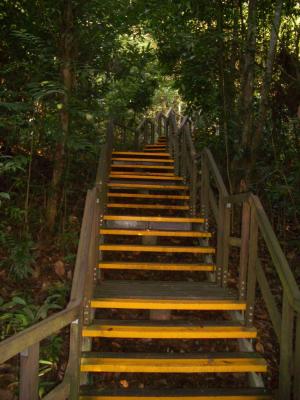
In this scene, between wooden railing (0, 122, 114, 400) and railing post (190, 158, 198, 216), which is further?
railing post (190, 158, 198, 216)

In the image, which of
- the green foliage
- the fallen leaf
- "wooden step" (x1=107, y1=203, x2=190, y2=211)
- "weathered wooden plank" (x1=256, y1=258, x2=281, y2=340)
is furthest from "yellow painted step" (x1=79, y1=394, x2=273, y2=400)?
"wooden step" (x1=107, y1=203, x2=190, y2=211)

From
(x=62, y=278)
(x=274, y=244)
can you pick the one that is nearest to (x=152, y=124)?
(x=62, y=278)

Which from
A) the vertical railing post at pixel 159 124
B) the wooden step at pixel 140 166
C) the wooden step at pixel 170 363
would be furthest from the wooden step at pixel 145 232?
the vertical railing post at pixel 159 124

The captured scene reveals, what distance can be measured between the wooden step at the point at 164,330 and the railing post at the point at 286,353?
0.59 m

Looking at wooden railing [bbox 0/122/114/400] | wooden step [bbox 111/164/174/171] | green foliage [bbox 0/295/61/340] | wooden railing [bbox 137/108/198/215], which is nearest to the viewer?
wooden railing [bbox 0/122/114/400]

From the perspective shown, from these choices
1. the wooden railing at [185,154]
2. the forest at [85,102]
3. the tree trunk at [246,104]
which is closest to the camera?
the forest at [85,102]

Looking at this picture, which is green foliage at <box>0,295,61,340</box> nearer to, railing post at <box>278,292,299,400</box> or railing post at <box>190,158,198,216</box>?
railing post at <box>278,292,299,400</box>

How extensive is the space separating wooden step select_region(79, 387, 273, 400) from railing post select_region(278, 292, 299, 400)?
0.19 meters

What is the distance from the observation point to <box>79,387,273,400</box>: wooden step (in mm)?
3004

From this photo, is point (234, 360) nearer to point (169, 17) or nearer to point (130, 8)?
point (130, 8)

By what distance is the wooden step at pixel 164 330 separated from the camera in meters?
3.44

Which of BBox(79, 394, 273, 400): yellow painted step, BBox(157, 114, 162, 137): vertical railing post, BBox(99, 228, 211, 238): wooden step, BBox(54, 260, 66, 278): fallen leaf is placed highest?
BBox(157, 114, 162, 137): vertical railing post

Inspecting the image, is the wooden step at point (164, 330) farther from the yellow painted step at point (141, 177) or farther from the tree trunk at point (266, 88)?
the yellow painted step at point (141, 177)

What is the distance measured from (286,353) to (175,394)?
936 mm
